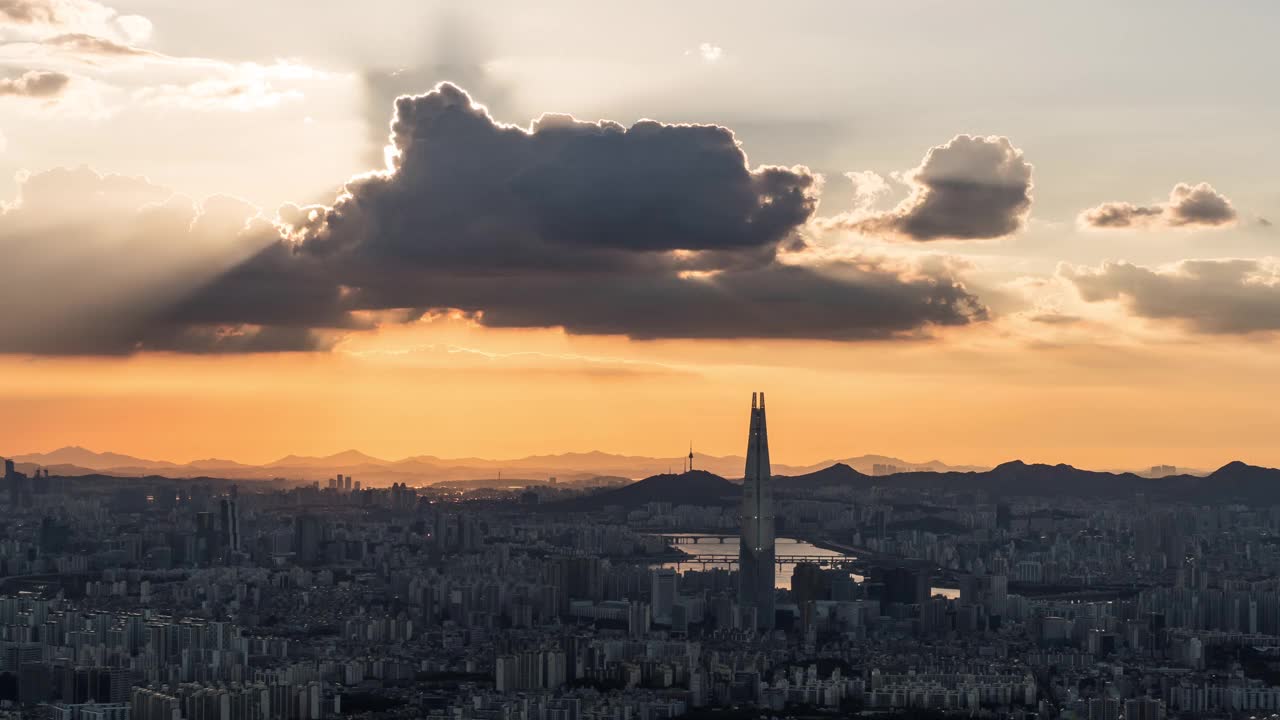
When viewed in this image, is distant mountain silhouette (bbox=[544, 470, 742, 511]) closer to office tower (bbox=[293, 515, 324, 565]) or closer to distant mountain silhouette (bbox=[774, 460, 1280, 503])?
distant mountain silhouette (bbox=[774, 460, 1280, 503])

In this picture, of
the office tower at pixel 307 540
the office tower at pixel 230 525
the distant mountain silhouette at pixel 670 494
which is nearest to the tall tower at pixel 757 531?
the office tower at pixel 307 540

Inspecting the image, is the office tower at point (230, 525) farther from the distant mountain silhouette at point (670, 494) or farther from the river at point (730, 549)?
the distant mountain silhouette at point (670, 494)

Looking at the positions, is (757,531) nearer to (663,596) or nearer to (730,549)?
(663,596)

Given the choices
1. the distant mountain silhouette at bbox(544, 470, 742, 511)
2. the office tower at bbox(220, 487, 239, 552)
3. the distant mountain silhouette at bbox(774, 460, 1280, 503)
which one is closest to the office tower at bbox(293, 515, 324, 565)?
the office tower at bbox(220, 487, 239, 552)

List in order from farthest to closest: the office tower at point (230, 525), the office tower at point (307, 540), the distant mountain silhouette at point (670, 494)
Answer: the distant mountain silhouette at point (670, 494), the office tower at point (230, 525), the office tower at point (307, 540)

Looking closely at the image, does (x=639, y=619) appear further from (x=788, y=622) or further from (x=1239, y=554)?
(x=1239, y=554)
